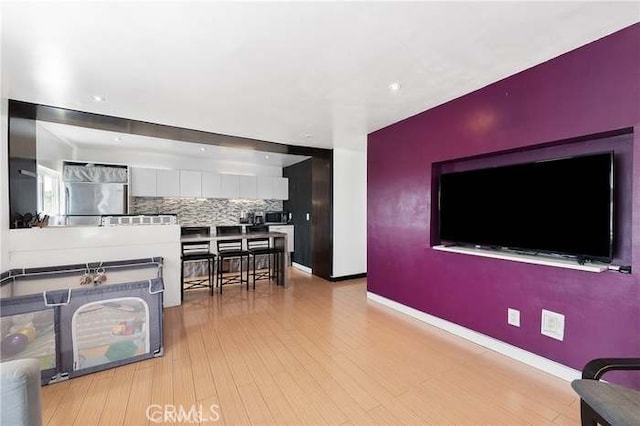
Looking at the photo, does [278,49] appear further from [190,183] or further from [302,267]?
[302,267]

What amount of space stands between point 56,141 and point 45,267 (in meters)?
2.66

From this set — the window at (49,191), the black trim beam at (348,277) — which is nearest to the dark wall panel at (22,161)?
the window at (49,191)

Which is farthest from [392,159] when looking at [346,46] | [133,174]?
[133,174]

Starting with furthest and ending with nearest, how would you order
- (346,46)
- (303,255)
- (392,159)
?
(303,255) < (392,159) < (346,46)

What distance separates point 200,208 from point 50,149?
8.60 feet

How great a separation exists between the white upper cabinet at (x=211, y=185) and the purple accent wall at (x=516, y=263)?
158 inches

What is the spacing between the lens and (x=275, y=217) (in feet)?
21.9

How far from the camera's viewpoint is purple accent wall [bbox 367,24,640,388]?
1.76m

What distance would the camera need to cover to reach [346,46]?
1872 millimetres

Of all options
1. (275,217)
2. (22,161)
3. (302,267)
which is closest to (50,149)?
(22,161)

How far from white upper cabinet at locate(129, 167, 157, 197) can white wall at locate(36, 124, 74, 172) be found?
969mm

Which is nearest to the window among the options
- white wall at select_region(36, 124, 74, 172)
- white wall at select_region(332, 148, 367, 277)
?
white wall at select_region(36, 124, 74, 172)

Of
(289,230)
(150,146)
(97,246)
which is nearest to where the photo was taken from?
(97,246)

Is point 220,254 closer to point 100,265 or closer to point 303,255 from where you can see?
point 100,265
